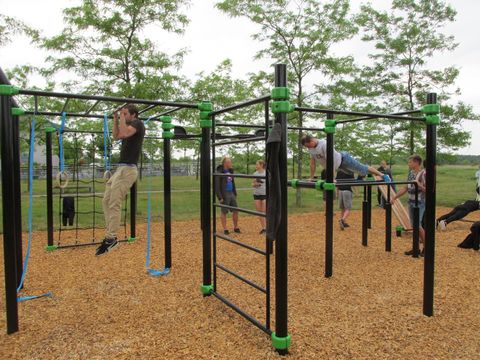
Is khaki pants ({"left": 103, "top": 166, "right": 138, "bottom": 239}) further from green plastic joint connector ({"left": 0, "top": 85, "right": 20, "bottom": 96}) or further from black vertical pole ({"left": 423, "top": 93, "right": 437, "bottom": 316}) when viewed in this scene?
black vertical pole ({"left": 423, "top": 93, "right": 437, "bottom": 316})

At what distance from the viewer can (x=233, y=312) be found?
3.52 meters

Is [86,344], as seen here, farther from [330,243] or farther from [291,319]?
[330,243]

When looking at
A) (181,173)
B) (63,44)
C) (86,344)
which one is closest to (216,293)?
(86,344)

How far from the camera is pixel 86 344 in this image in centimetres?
288

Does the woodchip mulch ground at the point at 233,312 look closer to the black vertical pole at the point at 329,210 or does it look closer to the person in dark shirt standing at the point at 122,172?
the black vertical pole at the point at 329,210

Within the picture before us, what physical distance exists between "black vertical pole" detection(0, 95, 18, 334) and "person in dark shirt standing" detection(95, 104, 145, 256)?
0.92 m

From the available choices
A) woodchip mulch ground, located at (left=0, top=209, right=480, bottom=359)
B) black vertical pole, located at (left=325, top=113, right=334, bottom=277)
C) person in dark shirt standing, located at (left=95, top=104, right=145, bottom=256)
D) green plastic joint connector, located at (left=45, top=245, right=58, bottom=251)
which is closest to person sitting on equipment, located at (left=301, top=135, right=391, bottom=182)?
black vertical pole, located at (left=325, top=113, right=334, bottom=277)

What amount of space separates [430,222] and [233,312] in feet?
6.65

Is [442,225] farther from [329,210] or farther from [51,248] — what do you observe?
[51,248]

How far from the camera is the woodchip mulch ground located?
9.14 ft

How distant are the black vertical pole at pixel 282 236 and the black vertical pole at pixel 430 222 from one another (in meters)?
1.56

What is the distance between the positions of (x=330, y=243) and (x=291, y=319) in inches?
61.3

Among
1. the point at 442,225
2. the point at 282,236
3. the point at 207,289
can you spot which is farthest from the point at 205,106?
the point at 442,225

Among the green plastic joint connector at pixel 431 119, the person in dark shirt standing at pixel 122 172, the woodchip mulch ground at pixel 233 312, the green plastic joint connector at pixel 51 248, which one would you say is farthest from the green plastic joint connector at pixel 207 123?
the green plastic joint connector at pixel 51 248
